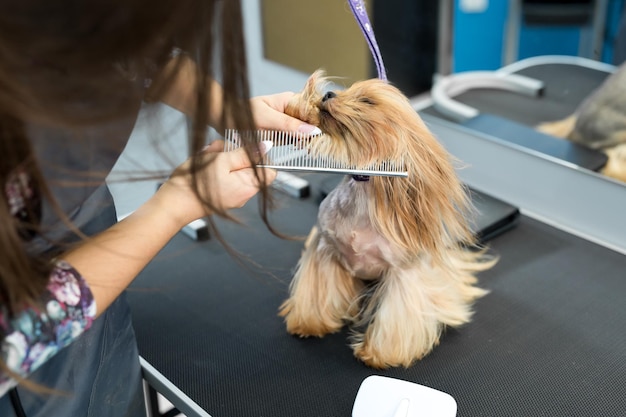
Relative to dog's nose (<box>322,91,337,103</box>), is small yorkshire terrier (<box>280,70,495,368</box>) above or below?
below

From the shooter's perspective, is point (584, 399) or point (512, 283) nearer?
point (584, 399)

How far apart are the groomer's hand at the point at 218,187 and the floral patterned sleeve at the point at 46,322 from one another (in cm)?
13

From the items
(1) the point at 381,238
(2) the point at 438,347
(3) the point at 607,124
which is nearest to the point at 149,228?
(1) the point at 381,238

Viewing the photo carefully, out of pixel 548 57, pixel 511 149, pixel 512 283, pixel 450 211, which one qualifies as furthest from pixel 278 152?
pixel 548 57

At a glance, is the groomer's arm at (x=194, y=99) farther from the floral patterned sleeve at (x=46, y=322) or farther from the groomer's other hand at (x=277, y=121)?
the floral patterned sleeve at (x=46, y=322)

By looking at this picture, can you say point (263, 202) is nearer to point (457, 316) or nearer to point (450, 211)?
point (450, 211)

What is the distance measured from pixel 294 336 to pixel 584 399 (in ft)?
1.31

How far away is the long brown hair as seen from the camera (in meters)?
0.47

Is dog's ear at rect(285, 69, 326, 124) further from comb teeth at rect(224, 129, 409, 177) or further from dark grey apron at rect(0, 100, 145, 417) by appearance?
dark grey apron at rect(0, 100, 145, 417)

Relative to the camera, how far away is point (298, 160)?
838 millimetres

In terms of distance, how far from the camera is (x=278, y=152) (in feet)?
2.81

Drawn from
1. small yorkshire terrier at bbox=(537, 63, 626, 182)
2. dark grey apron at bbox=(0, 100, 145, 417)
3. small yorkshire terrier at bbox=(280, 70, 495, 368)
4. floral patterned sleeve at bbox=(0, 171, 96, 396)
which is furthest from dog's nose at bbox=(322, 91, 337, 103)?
small yorkshire terrier at bbox=(537, 63, 626, 182)

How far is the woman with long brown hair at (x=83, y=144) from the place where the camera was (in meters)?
0.48

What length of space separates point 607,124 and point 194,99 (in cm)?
93
